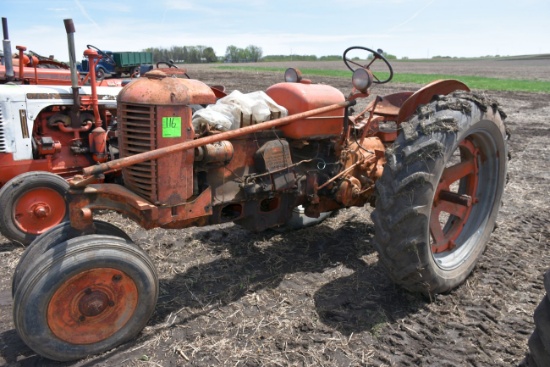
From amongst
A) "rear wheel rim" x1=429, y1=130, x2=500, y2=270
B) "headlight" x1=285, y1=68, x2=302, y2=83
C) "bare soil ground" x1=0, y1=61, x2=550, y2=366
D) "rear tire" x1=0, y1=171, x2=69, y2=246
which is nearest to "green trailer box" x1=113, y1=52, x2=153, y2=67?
"rear tire" x1=0, y1=171, x2=69, y2=246

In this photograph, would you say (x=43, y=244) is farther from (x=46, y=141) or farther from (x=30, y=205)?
(x=46, y=141)

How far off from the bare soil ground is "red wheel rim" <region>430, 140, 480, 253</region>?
1.09ft

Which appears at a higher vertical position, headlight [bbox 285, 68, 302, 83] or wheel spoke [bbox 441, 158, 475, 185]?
headlight [bbox 285, 68, 302, 83]

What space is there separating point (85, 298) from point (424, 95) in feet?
8.79

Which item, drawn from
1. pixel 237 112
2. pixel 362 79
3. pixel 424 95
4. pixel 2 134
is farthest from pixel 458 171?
pixel 2 134

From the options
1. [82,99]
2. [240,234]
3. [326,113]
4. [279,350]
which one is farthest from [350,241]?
[82,99]

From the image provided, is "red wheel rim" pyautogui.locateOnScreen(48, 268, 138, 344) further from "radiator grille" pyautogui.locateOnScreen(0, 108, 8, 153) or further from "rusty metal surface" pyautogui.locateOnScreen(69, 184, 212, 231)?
"radiator grille" pyautogui.locateOnScreen(0, 108, 8, 153)

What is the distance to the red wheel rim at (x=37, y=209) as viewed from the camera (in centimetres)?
413

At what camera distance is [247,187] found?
3.11 meters

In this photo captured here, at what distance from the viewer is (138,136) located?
2684 millimetres

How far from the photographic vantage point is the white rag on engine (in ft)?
9.70

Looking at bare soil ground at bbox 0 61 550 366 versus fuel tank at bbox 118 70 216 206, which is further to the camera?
fuel tank at bbox 118 70 216 206

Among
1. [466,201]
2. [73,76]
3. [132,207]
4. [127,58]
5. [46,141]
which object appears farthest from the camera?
[127,58]

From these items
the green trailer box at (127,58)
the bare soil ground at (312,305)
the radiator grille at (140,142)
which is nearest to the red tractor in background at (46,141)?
the bare soil ground at (312,305)
